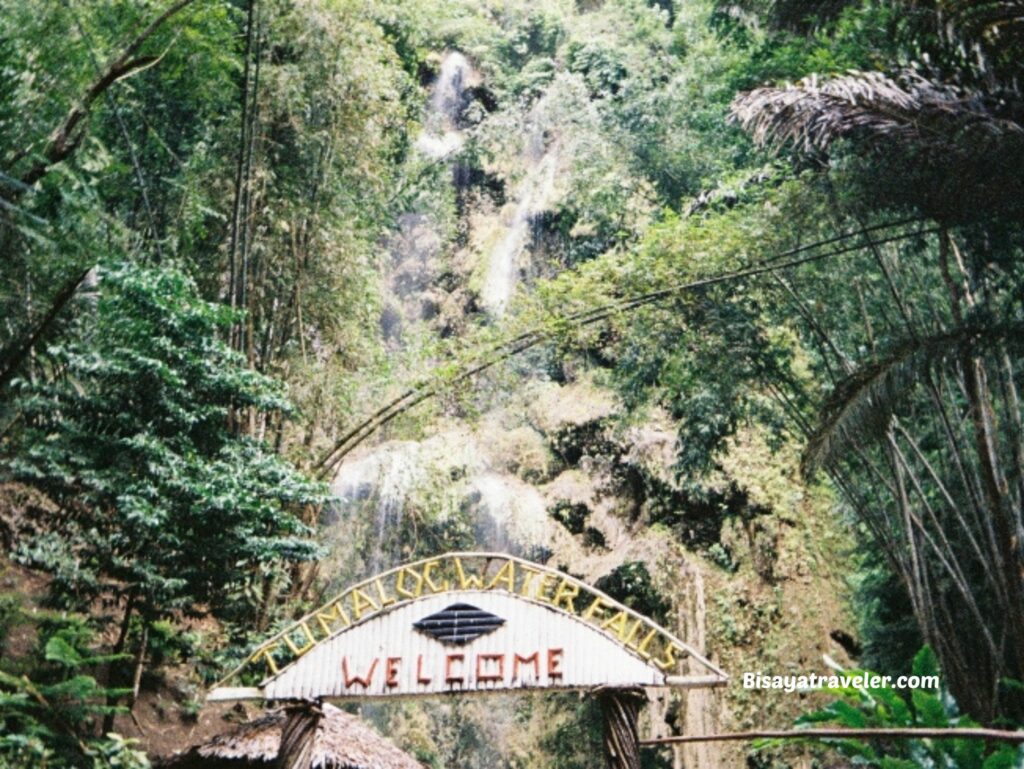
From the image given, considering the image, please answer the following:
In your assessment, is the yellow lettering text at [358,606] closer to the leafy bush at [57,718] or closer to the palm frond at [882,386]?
the leafy bush at [57,718]

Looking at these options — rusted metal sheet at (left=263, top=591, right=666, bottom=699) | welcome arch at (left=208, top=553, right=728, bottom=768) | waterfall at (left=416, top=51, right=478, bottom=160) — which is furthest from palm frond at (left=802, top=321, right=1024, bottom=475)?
waterfall at (left=416, top=51, right=478, bottom=160)

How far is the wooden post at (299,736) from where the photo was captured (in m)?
3.92

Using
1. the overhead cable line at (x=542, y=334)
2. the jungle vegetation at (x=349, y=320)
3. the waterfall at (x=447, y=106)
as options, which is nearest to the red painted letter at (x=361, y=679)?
the jungle vegetation at (x=349, y=320)

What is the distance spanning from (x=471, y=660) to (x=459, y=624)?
0.60 feet

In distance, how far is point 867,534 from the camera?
900 centimetres

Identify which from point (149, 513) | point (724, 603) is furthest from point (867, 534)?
point (149, 513)

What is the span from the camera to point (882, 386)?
17.8 feet

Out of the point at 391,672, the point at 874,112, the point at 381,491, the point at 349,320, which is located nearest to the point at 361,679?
the point at 391,672

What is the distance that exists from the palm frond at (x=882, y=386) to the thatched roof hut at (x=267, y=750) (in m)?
3.70

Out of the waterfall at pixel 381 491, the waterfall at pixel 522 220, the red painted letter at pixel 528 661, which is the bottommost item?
the red painted letter at pixel 528 661

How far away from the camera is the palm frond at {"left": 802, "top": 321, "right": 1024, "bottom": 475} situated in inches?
206

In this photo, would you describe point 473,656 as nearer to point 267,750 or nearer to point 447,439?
point 267,750

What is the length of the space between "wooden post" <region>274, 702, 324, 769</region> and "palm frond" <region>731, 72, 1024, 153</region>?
4445mm

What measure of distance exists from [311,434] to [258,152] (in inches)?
112
